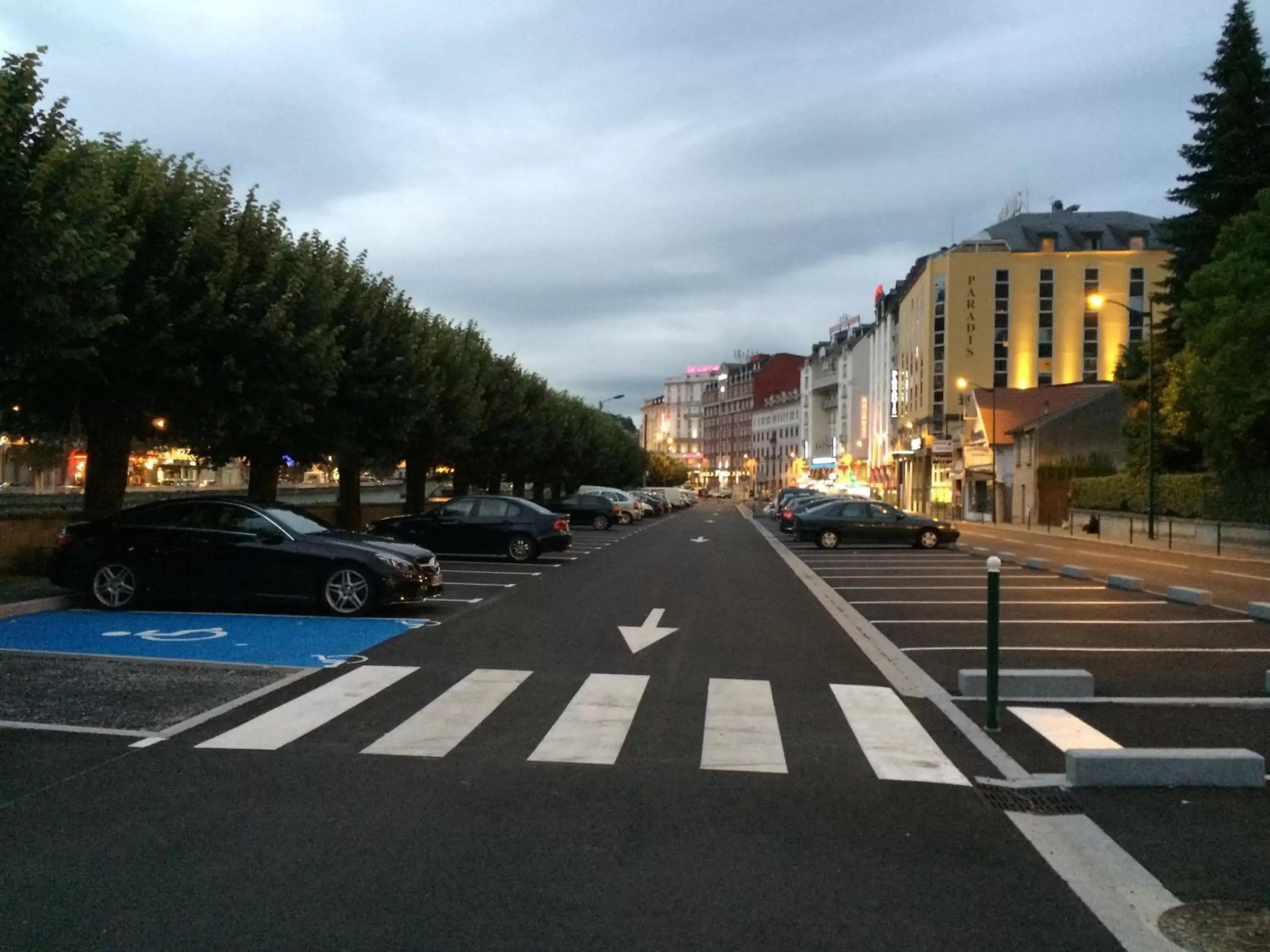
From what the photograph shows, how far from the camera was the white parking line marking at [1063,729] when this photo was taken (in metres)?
8.49

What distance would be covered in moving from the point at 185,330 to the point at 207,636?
7.21 m

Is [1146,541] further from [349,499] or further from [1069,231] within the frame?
[1069,231]

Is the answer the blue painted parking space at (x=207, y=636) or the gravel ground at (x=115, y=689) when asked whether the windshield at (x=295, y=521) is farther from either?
the gravel ground at (x=115, y=689)

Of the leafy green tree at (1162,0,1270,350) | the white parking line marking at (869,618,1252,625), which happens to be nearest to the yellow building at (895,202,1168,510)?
the leafy green tree at (1162,0,1270,350)

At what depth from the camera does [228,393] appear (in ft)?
65.1

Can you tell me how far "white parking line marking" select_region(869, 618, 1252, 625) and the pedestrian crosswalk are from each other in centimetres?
555

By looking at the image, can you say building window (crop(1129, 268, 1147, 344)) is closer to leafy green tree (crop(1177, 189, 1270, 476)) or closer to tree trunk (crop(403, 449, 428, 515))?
leafy green tree (crop(1177, 189, 1270, 476))

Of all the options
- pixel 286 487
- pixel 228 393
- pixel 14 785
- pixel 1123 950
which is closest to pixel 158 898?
pixel 14 785

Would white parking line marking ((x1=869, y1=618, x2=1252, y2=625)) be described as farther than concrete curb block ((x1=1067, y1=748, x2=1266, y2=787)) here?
Yes

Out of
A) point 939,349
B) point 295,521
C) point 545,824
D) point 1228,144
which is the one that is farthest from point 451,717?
point 939,349

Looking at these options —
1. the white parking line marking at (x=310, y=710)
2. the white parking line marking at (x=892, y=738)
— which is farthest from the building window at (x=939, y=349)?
the white parking line marking at (x=310, y=710)

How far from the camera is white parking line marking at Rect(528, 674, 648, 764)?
7758 millimetres

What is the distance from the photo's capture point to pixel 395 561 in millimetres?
15023

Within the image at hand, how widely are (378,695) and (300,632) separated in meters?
4.23
